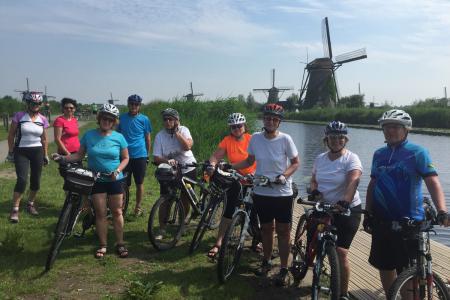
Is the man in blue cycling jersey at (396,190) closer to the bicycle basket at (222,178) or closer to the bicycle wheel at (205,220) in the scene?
the bicycle basket at (222,178)

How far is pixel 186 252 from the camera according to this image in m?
6.00

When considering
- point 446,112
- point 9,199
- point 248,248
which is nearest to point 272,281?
point 248,248

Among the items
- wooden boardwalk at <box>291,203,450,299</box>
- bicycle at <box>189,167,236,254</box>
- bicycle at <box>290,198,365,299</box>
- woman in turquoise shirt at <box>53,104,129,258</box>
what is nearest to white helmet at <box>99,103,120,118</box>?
woman in turquoise shirt at <box>53,104,129,258</box>

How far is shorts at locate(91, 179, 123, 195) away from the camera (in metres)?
5.40

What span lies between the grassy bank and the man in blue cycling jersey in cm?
125

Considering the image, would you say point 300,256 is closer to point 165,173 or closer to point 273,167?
point 273,167

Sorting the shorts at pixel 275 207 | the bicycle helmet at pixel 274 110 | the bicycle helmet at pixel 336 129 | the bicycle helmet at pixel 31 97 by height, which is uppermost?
the bicycle helmet at pixel 31 97

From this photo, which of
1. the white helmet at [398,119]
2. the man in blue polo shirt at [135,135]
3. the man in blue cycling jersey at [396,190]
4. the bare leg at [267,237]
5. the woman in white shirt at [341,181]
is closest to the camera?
the man in blue cycling jersey at [396,190]

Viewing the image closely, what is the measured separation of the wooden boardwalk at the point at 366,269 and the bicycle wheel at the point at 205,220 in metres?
1.86

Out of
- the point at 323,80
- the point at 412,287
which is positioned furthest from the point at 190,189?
the point at 323,80

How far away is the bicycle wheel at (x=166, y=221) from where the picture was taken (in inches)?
234

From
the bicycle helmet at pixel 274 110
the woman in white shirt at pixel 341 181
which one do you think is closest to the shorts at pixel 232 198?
the bicycle helmet at pixel 274 110

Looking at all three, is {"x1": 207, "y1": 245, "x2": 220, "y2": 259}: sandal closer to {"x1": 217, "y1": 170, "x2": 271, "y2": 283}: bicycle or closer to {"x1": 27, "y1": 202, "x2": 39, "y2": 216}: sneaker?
{"x1": 217, "y1": 170, "x2": 271, "y2": 283}: bicycle

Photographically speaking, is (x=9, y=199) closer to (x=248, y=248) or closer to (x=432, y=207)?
(x=248, y=248)
